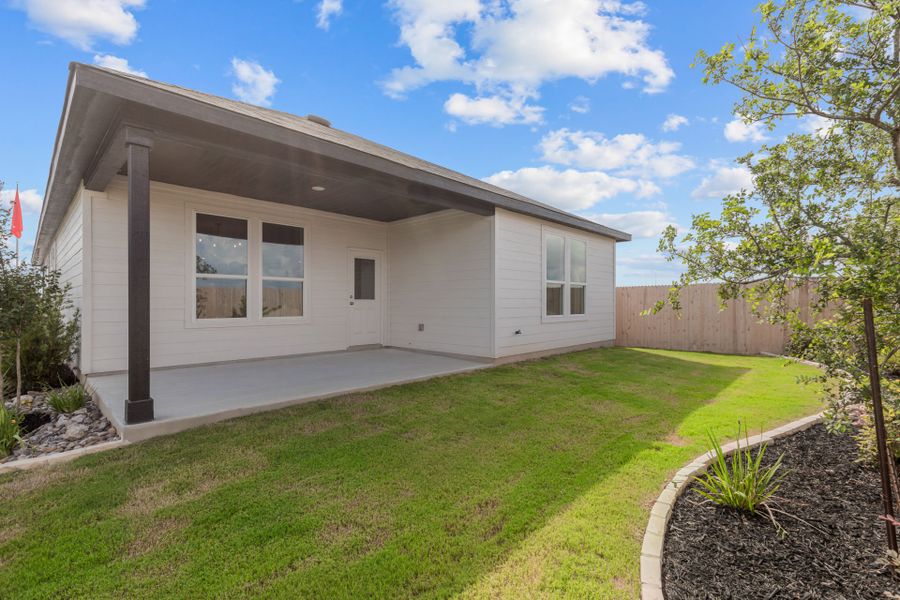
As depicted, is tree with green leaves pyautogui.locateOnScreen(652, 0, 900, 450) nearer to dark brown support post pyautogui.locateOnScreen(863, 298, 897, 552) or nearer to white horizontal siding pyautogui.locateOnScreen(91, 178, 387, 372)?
dark brown support post pyautogui.locateOnScreen(863, 298, 897, 552)

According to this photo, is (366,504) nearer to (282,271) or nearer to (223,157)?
(223,157)

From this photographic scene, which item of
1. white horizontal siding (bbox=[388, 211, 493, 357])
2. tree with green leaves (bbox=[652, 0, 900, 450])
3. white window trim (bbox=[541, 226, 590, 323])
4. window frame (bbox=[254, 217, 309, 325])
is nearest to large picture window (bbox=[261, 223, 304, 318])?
window frame (bbox=[254, 217, 309, 325])

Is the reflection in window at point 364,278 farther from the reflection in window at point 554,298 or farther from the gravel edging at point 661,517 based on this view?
the gravel edging at point 661,517

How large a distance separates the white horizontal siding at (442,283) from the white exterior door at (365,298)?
0.97 feet

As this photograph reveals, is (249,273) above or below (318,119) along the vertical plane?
below

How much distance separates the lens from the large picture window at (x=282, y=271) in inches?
273

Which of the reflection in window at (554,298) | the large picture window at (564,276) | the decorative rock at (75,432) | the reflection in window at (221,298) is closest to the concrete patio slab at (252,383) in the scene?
the decorative rock at (75,432)

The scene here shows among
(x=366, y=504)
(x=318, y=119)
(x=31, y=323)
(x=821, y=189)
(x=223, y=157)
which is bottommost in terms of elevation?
(x=366, y=504)

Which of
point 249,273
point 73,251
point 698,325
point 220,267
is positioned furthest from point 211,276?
point 698,325

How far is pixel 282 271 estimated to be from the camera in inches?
280

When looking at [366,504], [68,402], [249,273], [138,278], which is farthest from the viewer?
[249,273]

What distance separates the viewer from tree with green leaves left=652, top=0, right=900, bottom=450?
6.09ft

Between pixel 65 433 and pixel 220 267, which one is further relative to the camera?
pixel 220 267

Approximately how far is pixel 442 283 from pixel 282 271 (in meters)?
2.86
